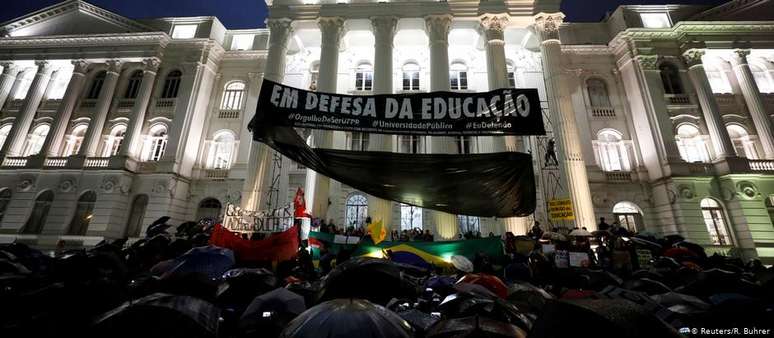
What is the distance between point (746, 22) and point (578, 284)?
90.5 ft

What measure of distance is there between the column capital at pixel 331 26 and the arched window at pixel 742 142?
24463mm

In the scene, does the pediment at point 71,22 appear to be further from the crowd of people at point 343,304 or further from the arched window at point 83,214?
the crowd of people at point 343,304

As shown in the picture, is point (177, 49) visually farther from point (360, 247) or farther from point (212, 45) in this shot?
point (360, 247)

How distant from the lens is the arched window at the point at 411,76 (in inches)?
897

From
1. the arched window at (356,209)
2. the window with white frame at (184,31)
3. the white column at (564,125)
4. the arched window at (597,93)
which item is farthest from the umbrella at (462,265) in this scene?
the window with white frame at (184,31)

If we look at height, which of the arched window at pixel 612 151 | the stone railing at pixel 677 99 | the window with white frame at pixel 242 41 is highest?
the window with white frame at pixel 242 41

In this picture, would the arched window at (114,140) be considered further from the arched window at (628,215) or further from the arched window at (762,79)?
the arched window at (762,79)

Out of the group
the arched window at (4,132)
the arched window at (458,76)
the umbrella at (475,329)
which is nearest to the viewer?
the umbrella at (475,329)

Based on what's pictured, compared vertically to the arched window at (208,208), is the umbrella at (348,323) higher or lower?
lower

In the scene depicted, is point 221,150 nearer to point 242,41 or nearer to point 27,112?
point 242,41

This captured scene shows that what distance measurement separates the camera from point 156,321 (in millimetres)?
2168

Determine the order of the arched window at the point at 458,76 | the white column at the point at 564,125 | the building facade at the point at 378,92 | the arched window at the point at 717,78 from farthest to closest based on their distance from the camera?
the arched window at the point at 458,76 < the arched window at the point at 717,78 < the building facade at the point at 378,92 < the white column at the point at 564,125

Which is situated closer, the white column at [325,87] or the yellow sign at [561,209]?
the yellow sign at [561,209]

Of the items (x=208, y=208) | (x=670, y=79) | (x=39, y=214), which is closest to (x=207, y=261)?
(x=208, y=208)
